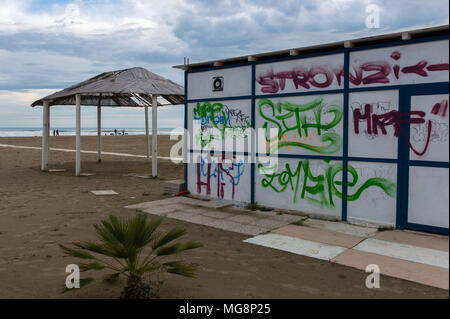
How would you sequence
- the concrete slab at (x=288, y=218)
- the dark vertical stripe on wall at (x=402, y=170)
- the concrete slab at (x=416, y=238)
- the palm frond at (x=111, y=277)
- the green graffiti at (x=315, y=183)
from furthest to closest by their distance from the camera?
the concrete slab at (x=288, y=218)
the green graffiti at (x=315, y=183)
the dark vertical stripe on wall at (x=402, y=170)
the concrete slab at (x=416, y=238)
the palm frond at (x=111, y=277)

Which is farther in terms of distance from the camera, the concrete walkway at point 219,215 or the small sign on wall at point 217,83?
the small sign on wall at point 217,83

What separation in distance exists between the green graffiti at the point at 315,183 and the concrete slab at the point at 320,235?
0.92 meters

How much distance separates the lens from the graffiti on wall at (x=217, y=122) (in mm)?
8961

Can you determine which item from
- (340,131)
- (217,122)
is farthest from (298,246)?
(217,122)

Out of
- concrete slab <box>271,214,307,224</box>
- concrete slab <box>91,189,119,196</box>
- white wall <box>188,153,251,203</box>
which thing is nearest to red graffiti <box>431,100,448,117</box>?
concrete slab <box>271,214,307,224</box>

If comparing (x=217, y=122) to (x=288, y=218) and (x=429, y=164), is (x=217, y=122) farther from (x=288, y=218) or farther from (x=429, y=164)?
(x=429, y=164)

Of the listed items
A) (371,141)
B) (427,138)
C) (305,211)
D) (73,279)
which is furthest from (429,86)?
(73,279)

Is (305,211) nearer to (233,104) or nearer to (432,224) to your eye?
(432,224)

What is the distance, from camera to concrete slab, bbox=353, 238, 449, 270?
5.26 m

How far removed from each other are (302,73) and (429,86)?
7.90 ft

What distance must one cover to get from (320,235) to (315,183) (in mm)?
1455

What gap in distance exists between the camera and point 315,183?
7754 millimetres

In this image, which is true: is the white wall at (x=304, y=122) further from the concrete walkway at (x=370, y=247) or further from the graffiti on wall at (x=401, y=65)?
the concrete walkway at (x=370, y=247)

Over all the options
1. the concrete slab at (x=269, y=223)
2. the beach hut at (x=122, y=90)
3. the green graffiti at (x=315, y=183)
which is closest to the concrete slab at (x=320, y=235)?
the concrete slab at (x=269, y=223)
